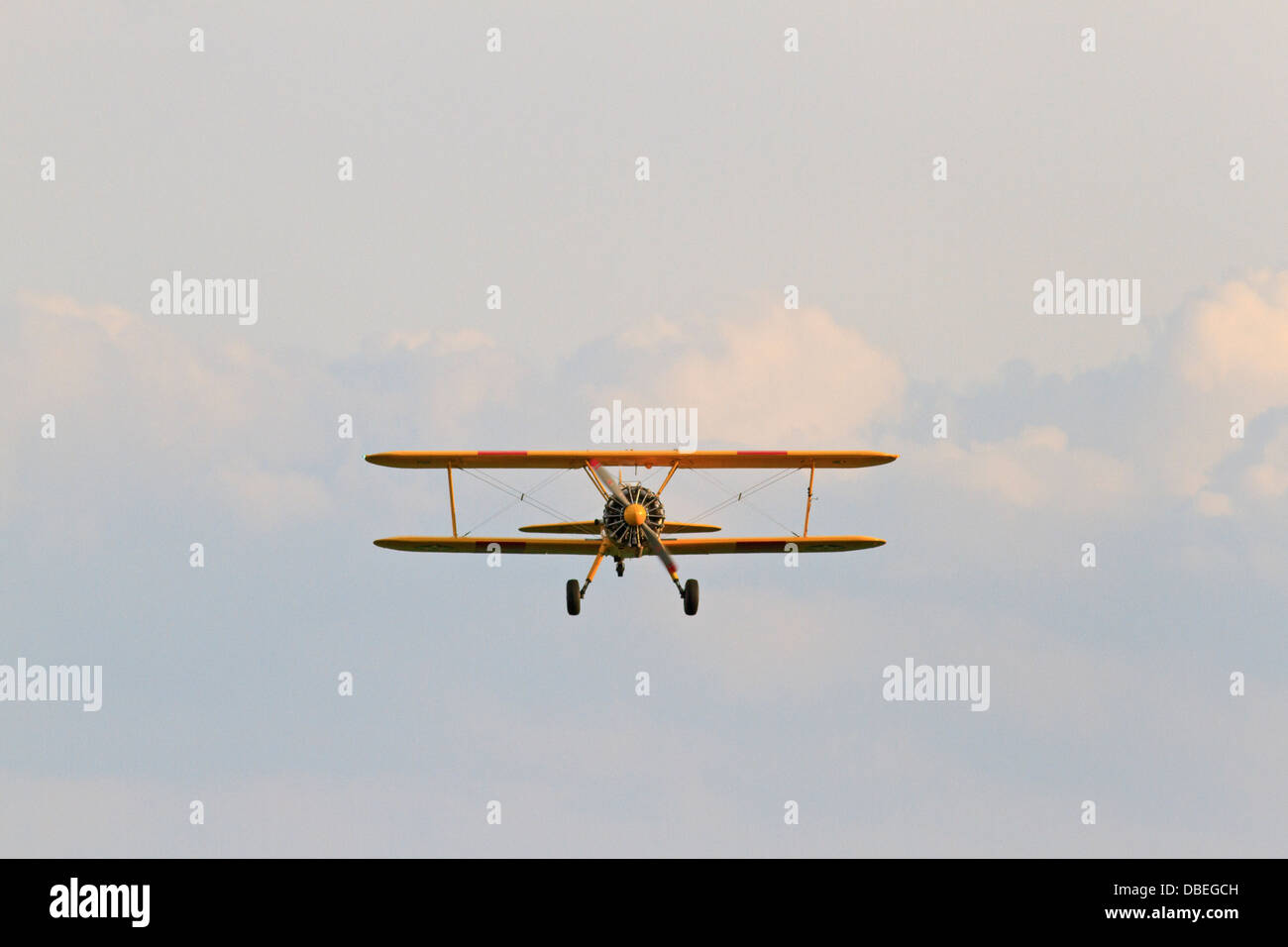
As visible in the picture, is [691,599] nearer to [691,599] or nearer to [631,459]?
[691,599]

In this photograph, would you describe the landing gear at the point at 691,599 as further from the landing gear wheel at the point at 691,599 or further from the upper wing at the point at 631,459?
the upper wing at the point at 631,459

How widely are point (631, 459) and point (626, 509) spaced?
1909 mm

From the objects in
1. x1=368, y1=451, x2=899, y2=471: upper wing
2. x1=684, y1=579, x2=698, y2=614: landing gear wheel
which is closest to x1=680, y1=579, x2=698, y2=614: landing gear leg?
x1=684, y1=579, x2=698, y2=614: landing gear wheel

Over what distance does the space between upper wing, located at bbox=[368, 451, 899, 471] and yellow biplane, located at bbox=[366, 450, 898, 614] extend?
0.02m

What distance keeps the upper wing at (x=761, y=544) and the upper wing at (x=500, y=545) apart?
1824 millimetres

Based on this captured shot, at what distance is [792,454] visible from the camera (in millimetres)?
62625

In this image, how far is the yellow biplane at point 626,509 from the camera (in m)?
60.3

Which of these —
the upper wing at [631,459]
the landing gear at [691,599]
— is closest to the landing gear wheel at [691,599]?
the landing gear at [691,599]

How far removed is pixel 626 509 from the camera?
6031 cm

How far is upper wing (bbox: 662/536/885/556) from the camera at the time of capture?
6172cm

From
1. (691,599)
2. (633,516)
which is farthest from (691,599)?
(633,516)

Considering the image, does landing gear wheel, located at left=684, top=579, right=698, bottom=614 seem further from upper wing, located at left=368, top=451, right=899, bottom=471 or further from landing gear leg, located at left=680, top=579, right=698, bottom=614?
upper wing, located at left=368, top=451, right=899, bottom=471
